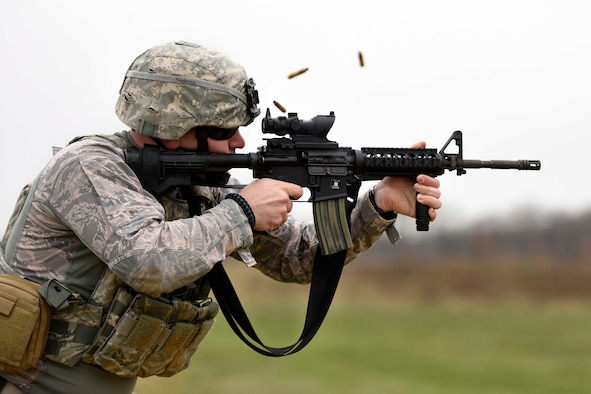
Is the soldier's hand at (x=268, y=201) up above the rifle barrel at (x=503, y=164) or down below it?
above

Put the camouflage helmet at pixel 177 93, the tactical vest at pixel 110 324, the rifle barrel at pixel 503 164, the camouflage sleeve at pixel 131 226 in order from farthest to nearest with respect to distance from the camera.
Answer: the rifle barrel at pixel 503 164, the camouflage helmet at pixel 177 93, the tactical vest at pixel 110 324, the camouflage sleeve at pixel 131 226

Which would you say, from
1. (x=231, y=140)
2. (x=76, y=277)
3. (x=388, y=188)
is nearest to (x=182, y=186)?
(x=231, y=140)

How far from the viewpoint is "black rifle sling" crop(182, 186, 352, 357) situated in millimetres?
5145

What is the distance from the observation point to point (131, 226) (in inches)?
169

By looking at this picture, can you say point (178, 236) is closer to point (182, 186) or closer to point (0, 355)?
point (182, 186)

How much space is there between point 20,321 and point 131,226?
77 centimetres

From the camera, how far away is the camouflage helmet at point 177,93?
477 cm

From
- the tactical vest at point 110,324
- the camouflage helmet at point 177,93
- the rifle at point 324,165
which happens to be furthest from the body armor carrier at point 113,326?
the rifle at point 324,165

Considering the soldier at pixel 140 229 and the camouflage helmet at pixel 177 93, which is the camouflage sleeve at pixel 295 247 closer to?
the soldier at pixel 140 229

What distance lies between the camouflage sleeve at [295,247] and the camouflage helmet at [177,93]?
0.89m

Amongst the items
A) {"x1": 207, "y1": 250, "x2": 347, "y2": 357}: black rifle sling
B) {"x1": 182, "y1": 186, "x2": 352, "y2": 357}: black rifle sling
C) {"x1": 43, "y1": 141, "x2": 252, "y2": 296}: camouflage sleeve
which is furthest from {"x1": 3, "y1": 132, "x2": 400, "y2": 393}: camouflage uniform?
{"x1": 207, "y1": 250, "x2": 347, "y2": 357}: black rifle sling

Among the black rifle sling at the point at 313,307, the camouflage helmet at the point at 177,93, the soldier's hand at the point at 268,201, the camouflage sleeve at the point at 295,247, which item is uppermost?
the camouflage helmet at the point at 177,93

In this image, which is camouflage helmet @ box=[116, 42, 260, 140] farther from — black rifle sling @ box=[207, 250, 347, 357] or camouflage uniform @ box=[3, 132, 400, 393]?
black rifle sling @ box=[207, 250, 347, 357]

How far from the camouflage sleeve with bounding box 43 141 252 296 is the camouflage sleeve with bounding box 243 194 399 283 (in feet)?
3.17
